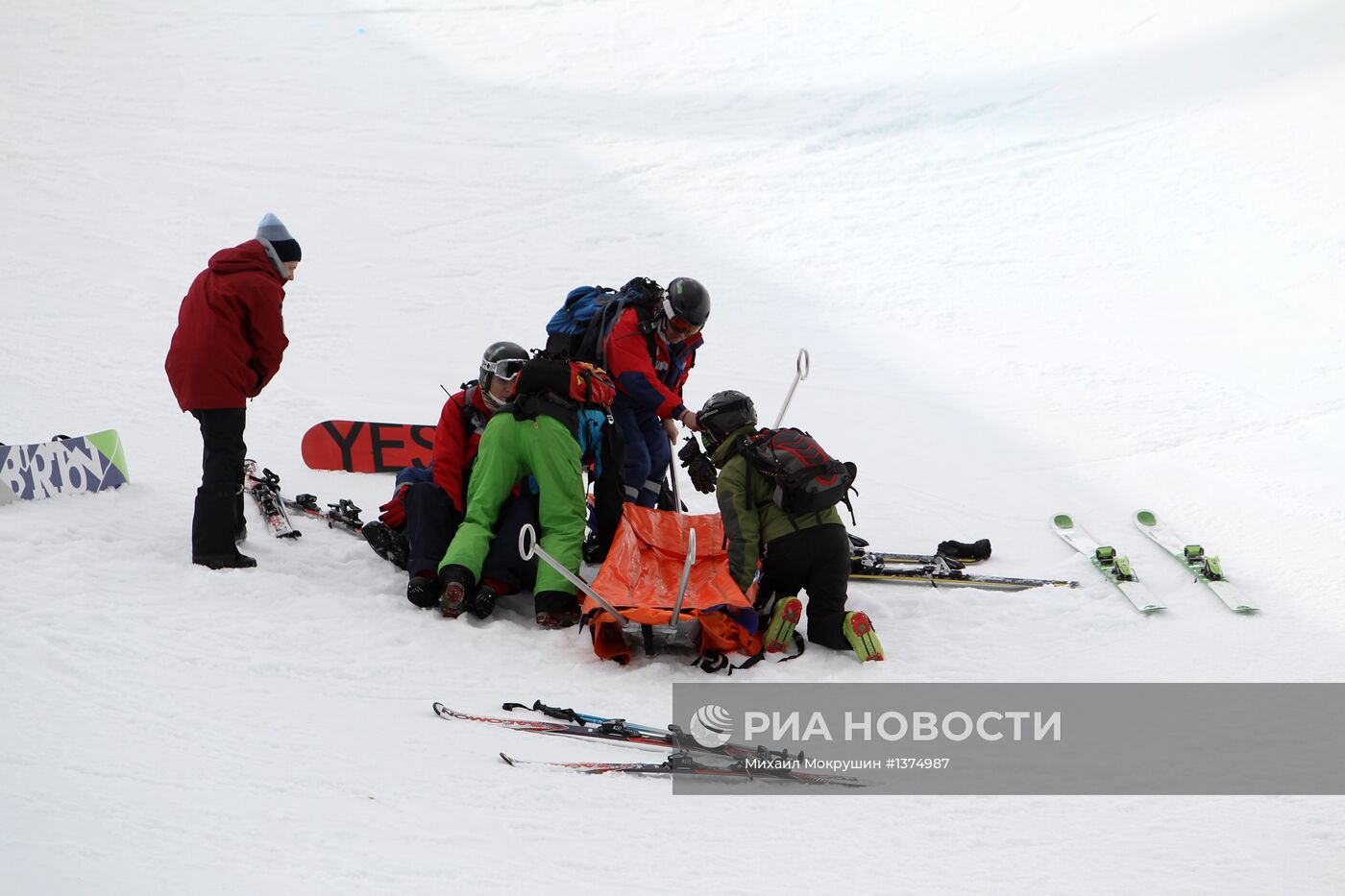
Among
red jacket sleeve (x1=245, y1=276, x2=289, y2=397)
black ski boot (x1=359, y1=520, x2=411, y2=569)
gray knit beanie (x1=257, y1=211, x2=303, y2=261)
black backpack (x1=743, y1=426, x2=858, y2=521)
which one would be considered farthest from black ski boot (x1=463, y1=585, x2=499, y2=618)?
gray knit beanie (x1=257, y1=211, x2=303, y2=261)

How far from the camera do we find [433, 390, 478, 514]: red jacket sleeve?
557 cm

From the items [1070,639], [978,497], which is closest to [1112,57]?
[978,497]

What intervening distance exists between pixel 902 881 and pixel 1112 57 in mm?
14652


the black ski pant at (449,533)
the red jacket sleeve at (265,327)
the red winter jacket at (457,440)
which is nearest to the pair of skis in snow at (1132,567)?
the black ski pant at (449,533)

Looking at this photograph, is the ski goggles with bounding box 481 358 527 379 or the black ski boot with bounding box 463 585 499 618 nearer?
the black ski boot with bounding box 463 585 499 618

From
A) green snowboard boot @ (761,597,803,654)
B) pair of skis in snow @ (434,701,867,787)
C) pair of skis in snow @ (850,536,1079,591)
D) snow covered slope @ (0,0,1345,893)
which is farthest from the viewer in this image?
pair of skis in snow @ (850,536,1079,591)

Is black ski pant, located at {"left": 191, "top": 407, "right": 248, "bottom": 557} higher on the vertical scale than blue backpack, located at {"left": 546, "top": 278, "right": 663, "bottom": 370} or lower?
lower

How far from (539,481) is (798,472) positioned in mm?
1107

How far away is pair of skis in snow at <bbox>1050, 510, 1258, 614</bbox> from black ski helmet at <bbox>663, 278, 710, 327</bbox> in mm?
2319

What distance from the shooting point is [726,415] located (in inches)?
213

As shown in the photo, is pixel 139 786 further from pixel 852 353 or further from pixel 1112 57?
pixel 1112 57

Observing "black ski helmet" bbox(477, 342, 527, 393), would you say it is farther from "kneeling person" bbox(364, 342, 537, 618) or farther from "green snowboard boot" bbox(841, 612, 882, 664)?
"green snowboard boot" bbox(841, 612, 882, 664)

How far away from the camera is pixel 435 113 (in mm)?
15180

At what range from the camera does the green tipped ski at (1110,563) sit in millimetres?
5719
